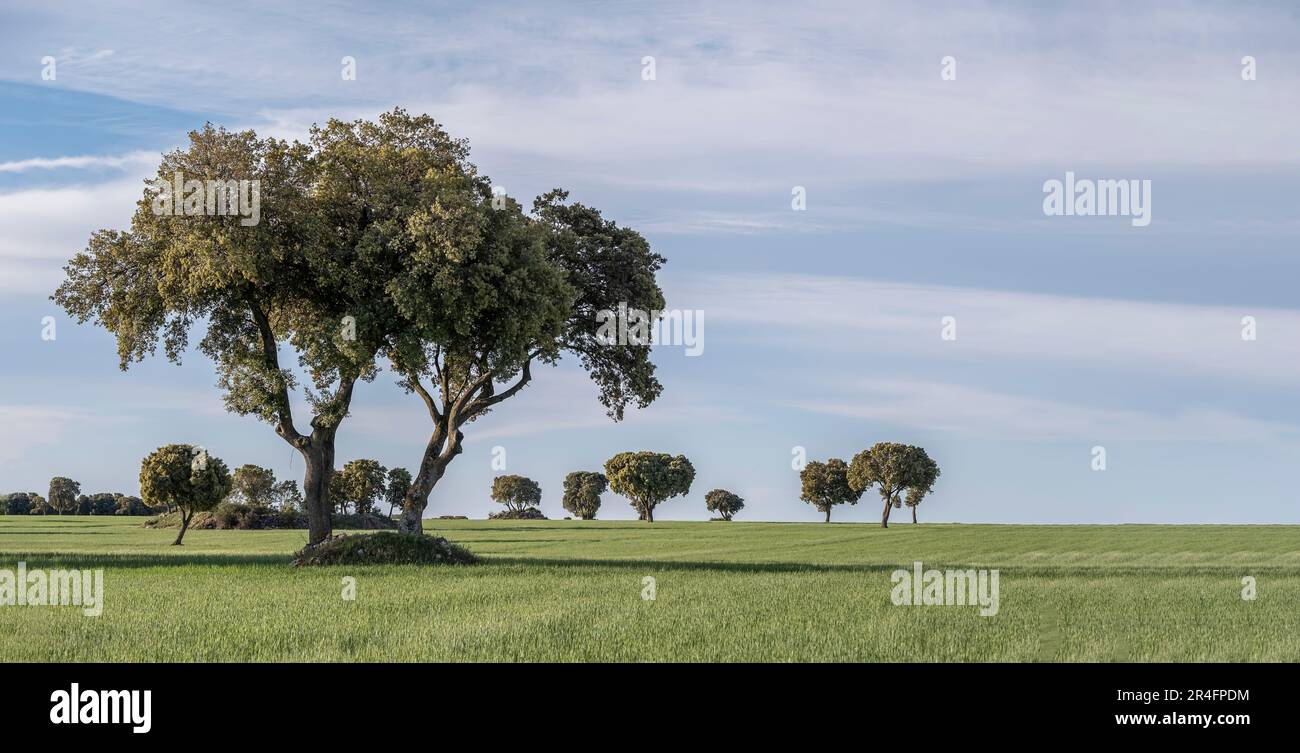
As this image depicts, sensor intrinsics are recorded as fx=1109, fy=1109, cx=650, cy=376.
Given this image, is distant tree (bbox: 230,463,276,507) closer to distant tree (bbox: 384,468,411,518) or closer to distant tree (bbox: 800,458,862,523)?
distant tree (bbox: 384,468,411,518)

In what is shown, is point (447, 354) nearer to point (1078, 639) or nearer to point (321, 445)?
point (321, 445)

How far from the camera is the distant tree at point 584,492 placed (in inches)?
7520

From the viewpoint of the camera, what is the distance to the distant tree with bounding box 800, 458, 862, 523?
149m

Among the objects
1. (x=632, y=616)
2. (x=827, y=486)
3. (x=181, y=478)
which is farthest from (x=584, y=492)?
(x=632, y=616)

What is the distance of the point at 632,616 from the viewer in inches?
883

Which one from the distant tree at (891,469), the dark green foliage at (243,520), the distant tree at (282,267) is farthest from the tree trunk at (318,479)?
the distant tree at (891,469)

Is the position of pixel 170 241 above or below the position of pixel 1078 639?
above

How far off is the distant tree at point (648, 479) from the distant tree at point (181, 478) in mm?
90723

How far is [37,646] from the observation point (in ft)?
60.3
